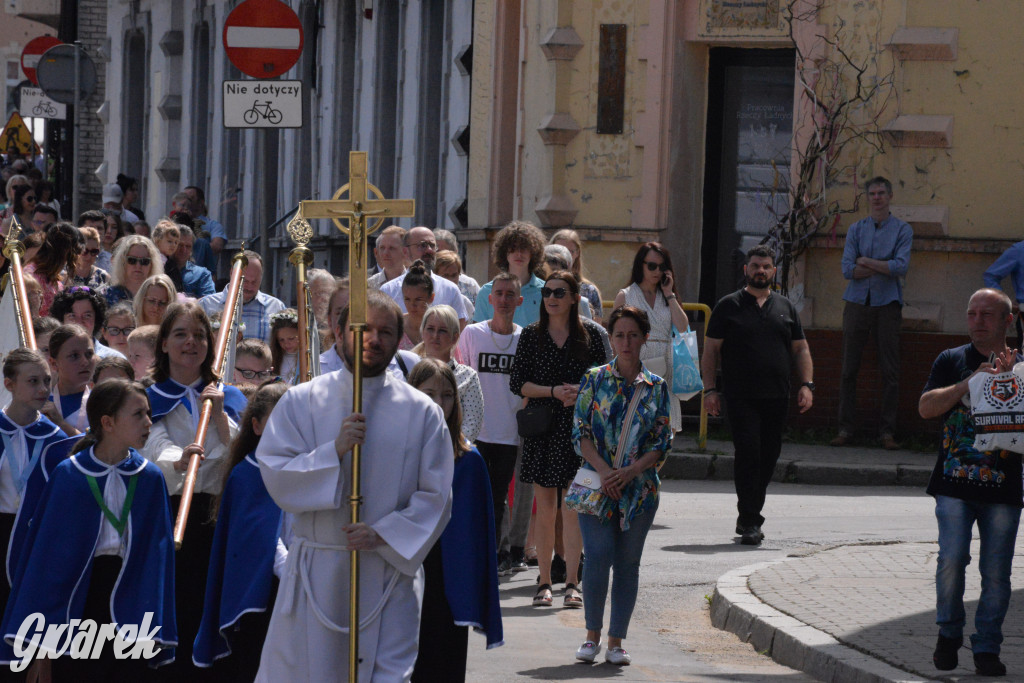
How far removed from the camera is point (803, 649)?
8688mm

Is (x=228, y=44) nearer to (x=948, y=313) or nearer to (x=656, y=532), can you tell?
(x=656, y=532)

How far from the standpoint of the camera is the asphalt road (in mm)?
8688

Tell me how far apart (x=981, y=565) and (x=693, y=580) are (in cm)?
273

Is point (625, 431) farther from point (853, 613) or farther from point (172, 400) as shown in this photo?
point (172, 400)

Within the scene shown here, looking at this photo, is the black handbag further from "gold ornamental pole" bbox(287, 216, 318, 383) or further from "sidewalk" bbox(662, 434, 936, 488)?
"sidewalk" bbox(662, 434, 936, 488)

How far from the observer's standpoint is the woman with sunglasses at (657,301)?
1223cm

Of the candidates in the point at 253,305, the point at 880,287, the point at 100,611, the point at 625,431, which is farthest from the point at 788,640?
the point at 880,287

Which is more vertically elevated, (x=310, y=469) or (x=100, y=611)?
(x=310, y=469)

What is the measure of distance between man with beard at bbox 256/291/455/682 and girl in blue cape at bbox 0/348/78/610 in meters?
1.93

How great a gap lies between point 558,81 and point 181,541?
35.9 ft

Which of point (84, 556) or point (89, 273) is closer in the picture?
point (84, 556)

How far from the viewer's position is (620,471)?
29.1ft

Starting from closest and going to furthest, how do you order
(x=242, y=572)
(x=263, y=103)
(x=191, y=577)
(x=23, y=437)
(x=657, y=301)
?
(x=242, y=572) < (x=191, y=577) < (x=23, y=437) < (x=657, y=301) < (x=263, y=103)

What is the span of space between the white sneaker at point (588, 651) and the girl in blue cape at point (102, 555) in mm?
2262
